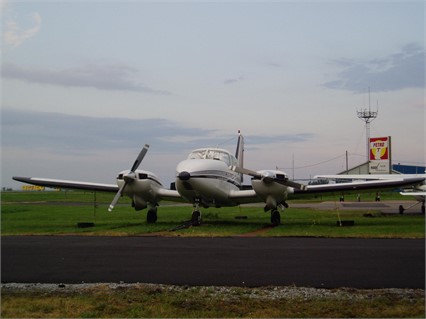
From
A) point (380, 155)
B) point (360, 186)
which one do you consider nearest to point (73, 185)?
point (360, 186)

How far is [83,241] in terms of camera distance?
16000 mm

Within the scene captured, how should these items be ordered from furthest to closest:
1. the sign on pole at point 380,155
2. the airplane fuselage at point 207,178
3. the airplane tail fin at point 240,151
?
the sign on pole at point 380,155 → the airplane tail fin at point 240,151 → the airplane fuselage at point 207,178

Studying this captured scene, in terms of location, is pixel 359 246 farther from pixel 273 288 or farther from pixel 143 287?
pixel 143 287

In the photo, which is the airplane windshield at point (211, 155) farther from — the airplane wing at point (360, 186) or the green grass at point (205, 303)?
the green grass at point (205, 303)

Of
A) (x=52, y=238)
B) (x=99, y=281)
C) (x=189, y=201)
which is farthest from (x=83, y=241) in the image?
(x=189, y=201)

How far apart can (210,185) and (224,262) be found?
1190cm

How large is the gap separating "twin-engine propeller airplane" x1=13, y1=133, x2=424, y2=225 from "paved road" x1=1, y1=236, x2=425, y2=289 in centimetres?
658

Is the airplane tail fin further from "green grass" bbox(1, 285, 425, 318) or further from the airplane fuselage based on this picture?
"green grass" bbox(1, 285, 425, 318)

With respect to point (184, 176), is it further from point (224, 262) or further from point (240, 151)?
point (240, 151)

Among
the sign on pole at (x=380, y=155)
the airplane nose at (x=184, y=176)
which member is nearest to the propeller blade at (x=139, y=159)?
the airplane nose at (x=184, y=176)

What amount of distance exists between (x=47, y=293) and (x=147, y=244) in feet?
22.7

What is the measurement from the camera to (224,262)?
11.1 metres

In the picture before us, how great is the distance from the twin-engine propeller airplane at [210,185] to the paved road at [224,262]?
6.58 meters

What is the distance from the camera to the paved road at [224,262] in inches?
358
